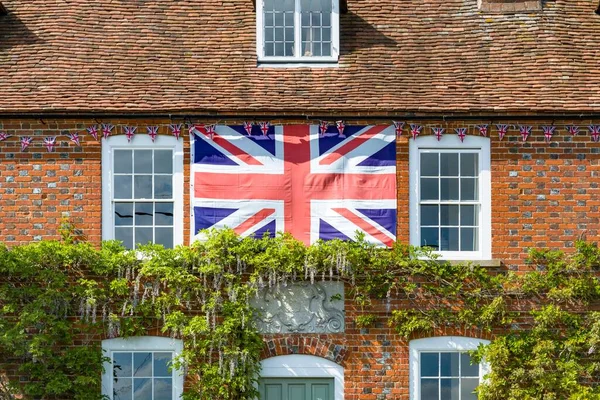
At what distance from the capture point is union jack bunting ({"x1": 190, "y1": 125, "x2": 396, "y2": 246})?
15.3m

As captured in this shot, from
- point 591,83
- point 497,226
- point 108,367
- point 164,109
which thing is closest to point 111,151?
point 164,109

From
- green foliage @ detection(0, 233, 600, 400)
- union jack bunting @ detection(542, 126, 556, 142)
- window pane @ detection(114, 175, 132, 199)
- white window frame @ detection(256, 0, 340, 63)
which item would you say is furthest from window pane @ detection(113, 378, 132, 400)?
union jack bunting @ detection(542, 126, 556, 142)

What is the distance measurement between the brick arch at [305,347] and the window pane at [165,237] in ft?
6.74

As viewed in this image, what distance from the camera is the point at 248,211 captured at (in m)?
15.3

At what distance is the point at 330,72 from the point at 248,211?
2665 millimetres

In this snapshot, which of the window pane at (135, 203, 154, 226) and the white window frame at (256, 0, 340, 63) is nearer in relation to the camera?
the window pane at (135, 203, 154, 226)

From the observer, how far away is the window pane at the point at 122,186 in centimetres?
1545

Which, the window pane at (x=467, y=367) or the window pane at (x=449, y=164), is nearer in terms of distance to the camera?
the window pane at (x=467, y=367)

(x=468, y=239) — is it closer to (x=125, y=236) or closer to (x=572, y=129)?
(x=572, y=129)

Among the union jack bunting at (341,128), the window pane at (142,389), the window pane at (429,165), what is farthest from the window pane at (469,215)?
the window pane at (142,389)

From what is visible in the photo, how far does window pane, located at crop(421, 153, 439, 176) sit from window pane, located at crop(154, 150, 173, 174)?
3834mm

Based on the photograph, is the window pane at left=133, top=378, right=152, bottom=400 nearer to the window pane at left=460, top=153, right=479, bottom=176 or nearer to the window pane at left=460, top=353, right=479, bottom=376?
the window pane at left=460, top=353, right=479, bottom=376

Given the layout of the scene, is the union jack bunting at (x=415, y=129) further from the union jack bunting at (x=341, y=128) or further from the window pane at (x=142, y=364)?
the window pane at (x=142, y=364)

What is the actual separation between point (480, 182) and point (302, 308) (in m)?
3.30
